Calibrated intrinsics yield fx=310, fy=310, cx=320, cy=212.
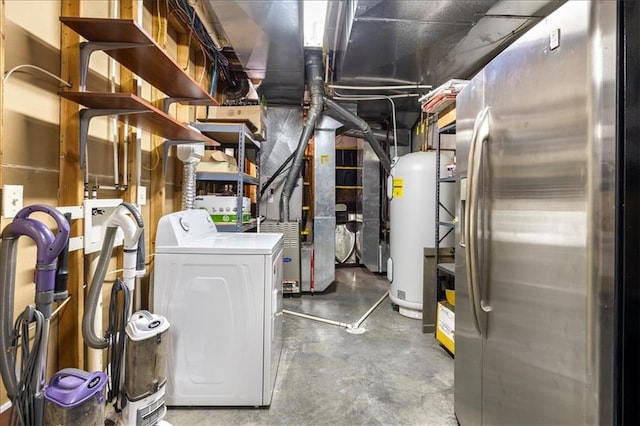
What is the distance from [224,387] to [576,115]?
6.40ft

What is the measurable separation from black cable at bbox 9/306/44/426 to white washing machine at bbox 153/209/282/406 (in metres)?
0.72

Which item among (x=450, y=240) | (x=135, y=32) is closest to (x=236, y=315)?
(x=135, y=32)

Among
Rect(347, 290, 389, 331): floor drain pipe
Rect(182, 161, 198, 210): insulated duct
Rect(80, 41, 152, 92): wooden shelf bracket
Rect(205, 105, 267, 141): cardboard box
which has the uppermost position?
Rect(205, 105, 267, 141): cardboard box

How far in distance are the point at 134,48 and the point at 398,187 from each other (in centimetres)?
264

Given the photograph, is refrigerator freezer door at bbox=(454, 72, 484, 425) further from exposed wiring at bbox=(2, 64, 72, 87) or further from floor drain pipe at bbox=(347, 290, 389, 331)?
exposed wiring at bbox=(2, 64, 72, 87)

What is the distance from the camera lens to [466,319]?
1.41 metres

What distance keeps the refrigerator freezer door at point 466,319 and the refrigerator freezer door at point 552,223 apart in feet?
0.29

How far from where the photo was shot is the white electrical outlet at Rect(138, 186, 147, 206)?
200 cm

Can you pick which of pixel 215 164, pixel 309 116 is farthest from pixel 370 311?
pixel 309 116

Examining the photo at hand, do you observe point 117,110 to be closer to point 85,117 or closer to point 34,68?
point 85,117

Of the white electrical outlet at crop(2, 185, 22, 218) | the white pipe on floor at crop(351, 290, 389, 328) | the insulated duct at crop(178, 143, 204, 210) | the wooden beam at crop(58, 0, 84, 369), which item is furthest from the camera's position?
the white pipe on floor at crop(351, 290, 389, 328)

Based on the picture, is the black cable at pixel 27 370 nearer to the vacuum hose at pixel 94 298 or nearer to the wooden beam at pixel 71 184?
the vacuum hose at pixel 94 298

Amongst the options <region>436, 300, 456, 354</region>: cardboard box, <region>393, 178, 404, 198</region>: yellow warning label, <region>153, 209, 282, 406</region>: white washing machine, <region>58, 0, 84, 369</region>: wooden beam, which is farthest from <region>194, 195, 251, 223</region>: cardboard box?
<region>436, 300, 456, 354</region>: cardboard box

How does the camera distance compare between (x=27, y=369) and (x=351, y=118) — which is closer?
(x=27, y=369)
